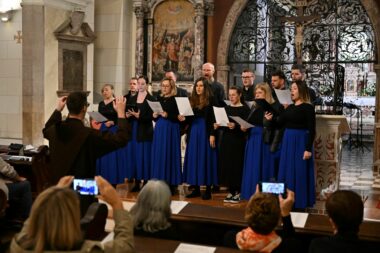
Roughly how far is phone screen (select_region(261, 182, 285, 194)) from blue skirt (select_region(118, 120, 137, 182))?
11.4 feet

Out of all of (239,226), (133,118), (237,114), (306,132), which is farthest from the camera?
(133,118)

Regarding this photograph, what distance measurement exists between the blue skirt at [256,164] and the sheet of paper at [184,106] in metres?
0.80

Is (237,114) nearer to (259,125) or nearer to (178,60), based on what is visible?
(259,125)

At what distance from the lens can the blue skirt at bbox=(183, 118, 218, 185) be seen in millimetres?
6656

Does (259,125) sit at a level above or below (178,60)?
below

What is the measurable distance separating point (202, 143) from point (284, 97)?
3.90 ft

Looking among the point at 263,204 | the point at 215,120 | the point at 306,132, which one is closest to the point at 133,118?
the point at 215,120

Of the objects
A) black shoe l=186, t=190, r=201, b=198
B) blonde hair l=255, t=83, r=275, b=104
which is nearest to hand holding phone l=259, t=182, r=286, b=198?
blonde hair l=255, t=83, r=275, b=104

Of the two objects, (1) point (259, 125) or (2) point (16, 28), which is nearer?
(1) point (259, 125)

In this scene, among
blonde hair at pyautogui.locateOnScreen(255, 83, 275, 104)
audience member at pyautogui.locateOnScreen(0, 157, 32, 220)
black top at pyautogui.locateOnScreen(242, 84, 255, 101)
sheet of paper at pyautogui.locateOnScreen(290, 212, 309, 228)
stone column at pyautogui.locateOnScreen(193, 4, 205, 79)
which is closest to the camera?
sheet of paper at pyautogui.locateOnScreen(290, 212, 309, 228)

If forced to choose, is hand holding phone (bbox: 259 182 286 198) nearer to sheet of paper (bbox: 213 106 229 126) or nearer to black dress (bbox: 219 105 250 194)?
sheet of paper (bbox: 213 106 229 126)

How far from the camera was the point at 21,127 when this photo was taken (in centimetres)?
1125

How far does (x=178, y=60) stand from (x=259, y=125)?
5.90 m

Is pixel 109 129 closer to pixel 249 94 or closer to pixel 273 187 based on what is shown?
pixel 249 94
